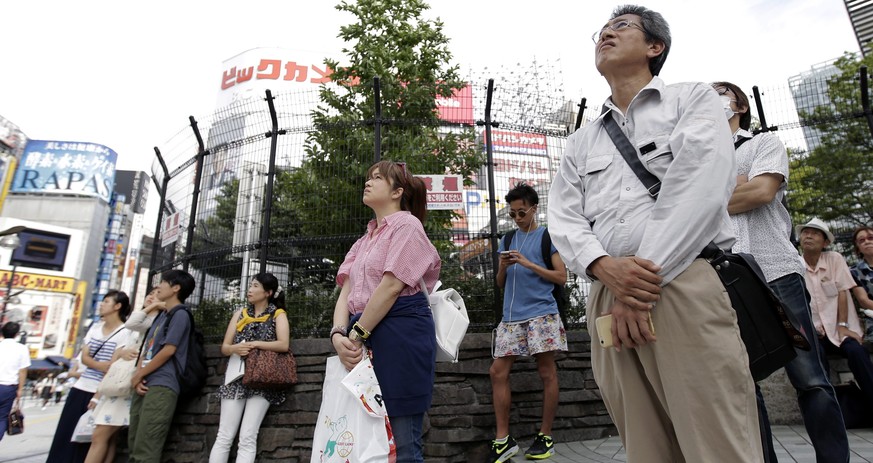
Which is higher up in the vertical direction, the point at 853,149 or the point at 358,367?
the point at 853,149

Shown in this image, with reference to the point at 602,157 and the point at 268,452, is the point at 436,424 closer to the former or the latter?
the point at 268,452

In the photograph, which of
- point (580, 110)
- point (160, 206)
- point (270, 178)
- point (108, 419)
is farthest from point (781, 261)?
point (160, 206)

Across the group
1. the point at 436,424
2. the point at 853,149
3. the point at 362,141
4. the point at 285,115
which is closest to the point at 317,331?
the point at 436,424

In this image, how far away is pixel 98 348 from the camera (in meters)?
4.90

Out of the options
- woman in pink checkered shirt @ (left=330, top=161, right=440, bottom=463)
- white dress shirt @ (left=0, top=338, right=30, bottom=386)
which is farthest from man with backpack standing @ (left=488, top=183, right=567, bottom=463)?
white dress shirt @ (left=0, top=338, right=30, bottom=386)

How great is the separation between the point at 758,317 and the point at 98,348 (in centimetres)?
559

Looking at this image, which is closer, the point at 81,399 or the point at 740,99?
the point at 740,99

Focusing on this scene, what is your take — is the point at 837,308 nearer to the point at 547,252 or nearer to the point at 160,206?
the point at 547,252

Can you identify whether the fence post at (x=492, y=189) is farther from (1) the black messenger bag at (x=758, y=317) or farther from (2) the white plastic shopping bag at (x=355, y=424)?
(1) the black messenger bag at (x=758, y=317)

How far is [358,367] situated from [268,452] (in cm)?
262

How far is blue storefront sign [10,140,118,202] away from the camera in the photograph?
5059 cm

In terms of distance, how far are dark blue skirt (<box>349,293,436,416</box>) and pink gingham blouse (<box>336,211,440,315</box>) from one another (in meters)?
0.11

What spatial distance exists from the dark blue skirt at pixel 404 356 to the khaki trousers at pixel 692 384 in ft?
2.82

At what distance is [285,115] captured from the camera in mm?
5297
